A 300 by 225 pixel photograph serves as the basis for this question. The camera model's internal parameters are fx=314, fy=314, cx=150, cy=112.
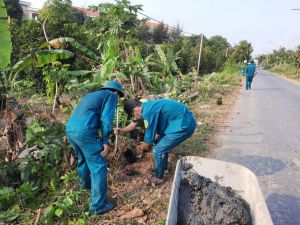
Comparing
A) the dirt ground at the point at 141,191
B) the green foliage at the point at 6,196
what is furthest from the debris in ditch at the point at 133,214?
the green foliage at the point at 6,196

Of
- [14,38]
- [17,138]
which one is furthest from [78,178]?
[14,38]

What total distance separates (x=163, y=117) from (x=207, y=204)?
1.45 meters

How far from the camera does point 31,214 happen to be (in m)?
4.14

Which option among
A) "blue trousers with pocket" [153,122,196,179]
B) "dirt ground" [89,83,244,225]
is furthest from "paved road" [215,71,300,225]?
"blue trousers with pocket" [153,122,196,179]

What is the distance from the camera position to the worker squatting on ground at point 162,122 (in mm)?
4359

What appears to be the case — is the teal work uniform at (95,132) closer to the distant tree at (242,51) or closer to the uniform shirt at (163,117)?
the uniform shirt at (163,117)

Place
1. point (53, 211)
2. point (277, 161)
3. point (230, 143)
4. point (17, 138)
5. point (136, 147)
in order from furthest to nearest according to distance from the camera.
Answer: point (230, 143) → point (277, 161) → point (136, 147) → point (17, 138) → point (53, 211)

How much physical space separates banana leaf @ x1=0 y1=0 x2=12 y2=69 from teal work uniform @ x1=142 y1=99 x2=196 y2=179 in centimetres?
185

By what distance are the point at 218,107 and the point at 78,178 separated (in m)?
7.69

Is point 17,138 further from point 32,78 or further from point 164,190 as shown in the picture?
point 32,78

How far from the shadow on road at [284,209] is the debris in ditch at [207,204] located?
86cm

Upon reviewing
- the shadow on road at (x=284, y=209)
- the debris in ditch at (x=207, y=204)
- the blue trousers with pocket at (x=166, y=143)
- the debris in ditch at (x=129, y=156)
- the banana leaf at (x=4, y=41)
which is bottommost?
the shadow on road at (x=284, y=209)

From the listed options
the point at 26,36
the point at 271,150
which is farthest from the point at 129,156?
the point at 26,36

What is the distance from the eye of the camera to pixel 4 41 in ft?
12.7
